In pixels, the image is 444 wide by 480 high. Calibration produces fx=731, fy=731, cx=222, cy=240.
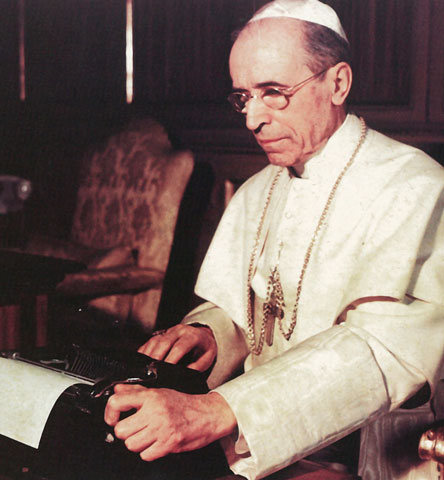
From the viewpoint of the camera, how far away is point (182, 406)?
1.42m

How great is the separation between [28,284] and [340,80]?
148 centimetres

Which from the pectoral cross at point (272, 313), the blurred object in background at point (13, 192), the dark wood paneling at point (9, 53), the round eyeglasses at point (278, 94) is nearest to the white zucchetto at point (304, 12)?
the round eyeglasses at point (278, 94)

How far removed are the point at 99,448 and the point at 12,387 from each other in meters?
0.23

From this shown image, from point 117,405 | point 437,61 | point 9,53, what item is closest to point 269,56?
point 117,405

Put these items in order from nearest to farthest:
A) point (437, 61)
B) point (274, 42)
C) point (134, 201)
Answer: point (274, 42)
point (437, 61)
point (134, 201)

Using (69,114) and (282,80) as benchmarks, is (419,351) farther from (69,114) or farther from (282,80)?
(69,114)

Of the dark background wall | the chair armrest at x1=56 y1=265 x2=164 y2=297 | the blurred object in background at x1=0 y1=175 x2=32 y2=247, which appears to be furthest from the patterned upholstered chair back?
the blurred object in background at x1=0 y1=175 x2=32 y2=247

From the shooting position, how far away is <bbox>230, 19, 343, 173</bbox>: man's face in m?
1.83

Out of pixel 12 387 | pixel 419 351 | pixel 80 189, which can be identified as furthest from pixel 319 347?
pixel 80 189

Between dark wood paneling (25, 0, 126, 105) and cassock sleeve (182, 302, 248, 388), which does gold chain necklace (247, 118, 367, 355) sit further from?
dark wood paneling (25, 0, 126, 105)

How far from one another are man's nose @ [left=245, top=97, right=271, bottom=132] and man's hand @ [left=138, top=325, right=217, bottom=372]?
607 mm

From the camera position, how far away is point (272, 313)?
2.06m

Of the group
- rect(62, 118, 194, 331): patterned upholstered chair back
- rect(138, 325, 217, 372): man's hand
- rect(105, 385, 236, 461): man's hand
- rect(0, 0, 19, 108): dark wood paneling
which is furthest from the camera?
rect(0, 0, 19, 108): dark wood paneling

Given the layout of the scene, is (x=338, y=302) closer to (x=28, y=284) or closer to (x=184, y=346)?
(x=184, y=346)
